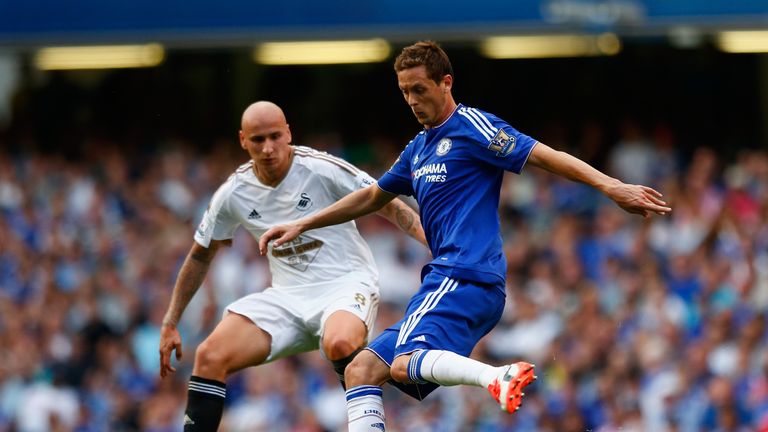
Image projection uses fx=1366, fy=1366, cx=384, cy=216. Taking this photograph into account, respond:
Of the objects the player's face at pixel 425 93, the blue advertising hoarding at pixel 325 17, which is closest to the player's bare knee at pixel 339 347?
the player's face at pixel 425 93

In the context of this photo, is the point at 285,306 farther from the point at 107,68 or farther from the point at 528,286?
the point at 107,68

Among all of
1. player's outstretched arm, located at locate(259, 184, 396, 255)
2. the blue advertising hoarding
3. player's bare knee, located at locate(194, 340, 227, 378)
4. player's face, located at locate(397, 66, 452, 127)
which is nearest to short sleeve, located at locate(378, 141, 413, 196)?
player's outstretched arm, located at locate(259, 184, 396, 255)

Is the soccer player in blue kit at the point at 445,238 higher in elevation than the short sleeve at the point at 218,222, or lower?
lower

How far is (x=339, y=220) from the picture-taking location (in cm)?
797

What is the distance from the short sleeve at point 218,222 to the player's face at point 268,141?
1.16 feet

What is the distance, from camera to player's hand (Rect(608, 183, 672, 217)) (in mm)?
6645

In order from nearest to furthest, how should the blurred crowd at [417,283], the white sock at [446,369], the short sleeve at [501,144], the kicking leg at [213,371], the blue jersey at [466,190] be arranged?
the white sock at [446,369]
the short sleeve at [501,144]
the blue jersey at [466,190]
the kicking leg at [213,371]
the blurred crowd at [417,283]

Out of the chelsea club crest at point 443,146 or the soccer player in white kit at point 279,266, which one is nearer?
the chelsea club crest at point 443,146

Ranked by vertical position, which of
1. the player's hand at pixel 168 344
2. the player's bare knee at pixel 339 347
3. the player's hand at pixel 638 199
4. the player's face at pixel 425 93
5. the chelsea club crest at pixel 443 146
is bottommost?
the player's bare knee at pixel 339 347

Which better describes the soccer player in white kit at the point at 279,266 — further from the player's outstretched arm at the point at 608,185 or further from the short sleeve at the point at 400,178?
the player's outstretched arm at the point at 608,185

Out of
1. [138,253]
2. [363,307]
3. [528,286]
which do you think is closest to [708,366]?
[528,286]

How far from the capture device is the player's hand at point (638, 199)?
→ 21.8 ft

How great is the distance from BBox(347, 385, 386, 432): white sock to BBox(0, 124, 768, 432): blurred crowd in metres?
5.26

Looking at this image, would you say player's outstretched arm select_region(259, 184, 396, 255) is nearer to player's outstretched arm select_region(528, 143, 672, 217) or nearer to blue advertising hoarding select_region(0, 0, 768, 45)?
player's outstretched arm select_region(528, 143, 672, 217)
